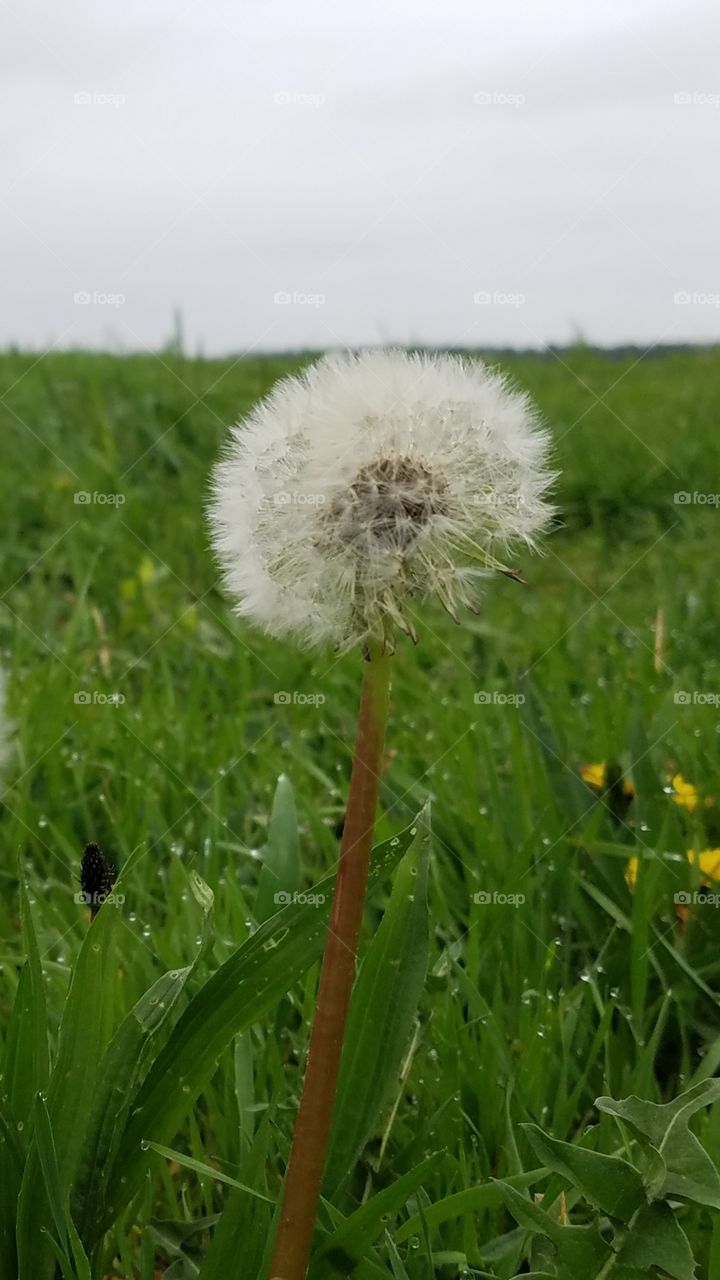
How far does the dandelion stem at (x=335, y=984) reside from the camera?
3.42 feet

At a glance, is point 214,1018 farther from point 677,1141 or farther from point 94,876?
point 677,1141

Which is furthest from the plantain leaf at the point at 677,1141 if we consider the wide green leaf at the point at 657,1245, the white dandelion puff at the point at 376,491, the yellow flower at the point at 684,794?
the yellow flower at the point at 684,794

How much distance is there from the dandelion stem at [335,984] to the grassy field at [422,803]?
0.46 feet

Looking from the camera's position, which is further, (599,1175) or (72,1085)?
(72,1085)

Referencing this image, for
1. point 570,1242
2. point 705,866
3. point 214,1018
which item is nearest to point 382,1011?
point 214,1018

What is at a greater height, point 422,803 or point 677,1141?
point 677,1141

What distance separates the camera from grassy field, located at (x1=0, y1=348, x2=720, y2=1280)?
160 cm

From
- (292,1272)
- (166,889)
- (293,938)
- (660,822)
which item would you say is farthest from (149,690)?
(292,1272)

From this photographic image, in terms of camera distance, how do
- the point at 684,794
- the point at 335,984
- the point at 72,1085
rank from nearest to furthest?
1. the point at 335,984
2. the point at 72,1085
3. the point at 684,794

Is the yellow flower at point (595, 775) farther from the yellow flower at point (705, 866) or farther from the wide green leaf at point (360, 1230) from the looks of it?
the wide green leaf at point (360, 1230)

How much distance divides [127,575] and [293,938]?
2942mm

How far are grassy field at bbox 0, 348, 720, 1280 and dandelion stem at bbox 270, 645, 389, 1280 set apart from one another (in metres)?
0.14

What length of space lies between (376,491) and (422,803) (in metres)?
1.50

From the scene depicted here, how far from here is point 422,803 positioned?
8.27ft
